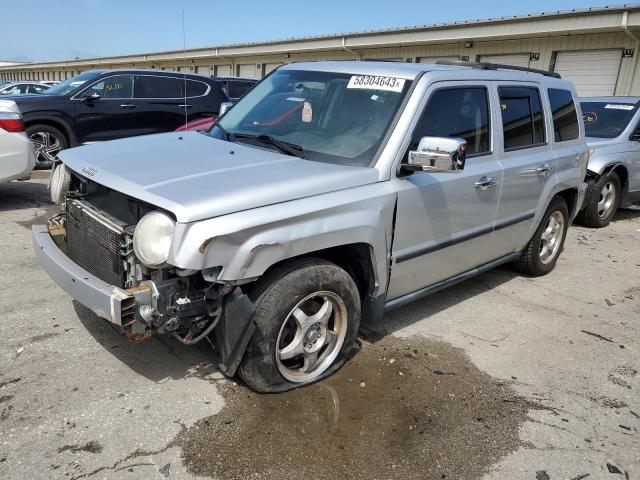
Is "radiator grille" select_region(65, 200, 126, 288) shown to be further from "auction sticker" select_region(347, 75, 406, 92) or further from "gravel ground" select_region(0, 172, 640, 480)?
"auction sticker" select_region(347, 75, 406, 92)

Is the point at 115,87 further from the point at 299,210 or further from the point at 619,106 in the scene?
the point at 619,106

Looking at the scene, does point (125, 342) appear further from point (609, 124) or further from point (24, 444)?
point (609, 124)

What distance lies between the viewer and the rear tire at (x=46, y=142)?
353 inches

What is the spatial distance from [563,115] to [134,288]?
14.2ft

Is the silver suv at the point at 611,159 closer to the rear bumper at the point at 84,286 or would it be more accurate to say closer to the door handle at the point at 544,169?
the door handle at the point at 544,169

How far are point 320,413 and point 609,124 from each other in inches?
300

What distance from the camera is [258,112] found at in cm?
409

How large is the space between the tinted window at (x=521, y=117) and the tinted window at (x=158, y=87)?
747cm

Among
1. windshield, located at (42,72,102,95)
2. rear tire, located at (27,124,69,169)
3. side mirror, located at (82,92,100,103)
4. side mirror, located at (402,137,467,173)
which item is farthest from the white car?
side mirror, located at (402,137,467,173)

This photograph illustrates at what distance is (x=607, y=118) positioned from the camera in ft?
27.9

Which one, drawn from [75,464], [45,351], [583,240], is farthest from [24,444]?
[583,240]

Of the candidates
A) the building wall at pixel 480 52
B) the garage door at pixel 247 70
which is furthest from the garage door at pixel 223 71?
the garage door at pixel 247 70

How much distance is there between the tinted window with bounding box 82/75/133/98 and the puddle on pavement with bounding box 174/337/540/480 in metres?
8.03

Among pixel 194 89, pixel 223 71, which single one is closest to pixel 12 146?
pixel 194 89
